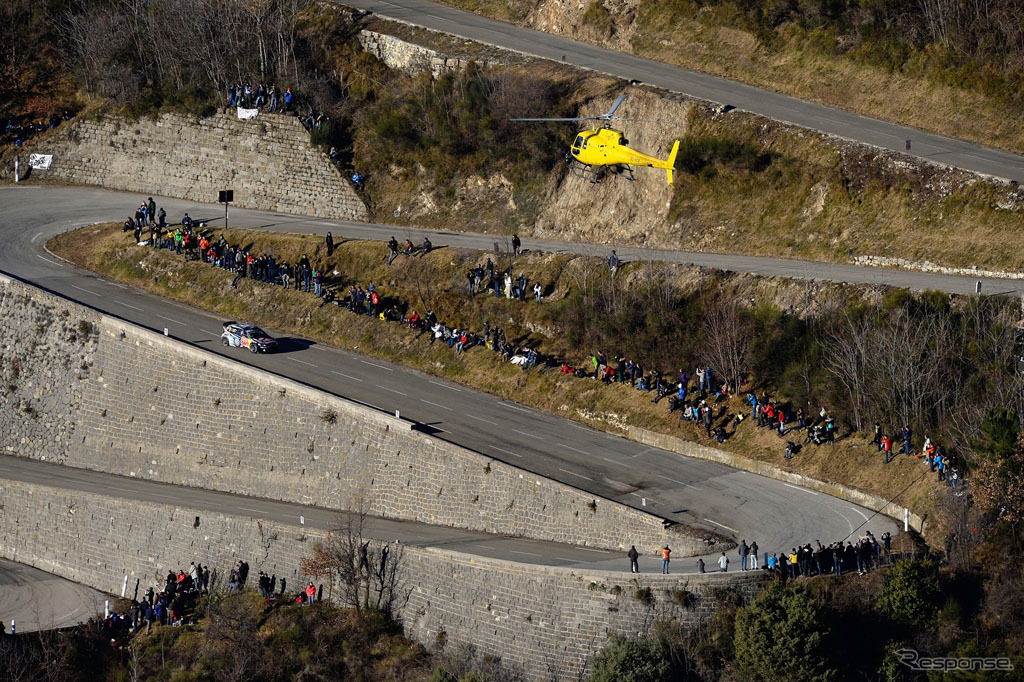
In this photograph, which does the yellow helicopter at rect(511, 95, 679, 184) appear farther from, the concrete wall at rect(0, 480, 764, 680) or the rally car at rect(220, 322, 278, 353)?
the concrete wall at rect(0, 480, 764, 680)

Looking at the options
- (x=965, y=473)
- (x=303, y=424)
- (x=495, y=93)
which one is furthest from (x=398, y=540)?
(x=495, y=93)

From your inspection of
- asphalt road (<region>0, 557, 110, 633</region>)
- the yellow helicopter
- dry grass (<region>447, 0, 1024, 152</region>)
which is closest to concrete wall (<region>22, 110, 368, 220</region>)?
the yellow helicopter

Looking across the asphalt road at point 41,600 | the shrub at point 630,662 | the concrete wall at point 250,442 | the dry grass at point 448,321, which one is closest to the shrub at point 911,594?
the dry grass at point 448,321

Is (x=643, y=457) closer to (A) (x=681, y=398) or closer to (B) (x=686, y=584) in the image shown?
(A) (x=681, y=398)

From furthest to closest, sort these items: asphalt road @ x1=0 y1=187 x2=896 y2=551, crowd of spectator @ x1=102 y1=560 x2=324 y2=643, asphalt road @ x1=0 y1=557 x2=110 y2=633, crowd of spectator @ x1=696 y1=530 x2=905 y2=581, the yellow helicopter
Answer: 1. the yellow helicopter
2. asphalt road @ x1=0 y1=557 x2=110 y2=633
3. crowd of spectator @ x1=102 y1=560 x2=324 y2=643
4. asphalt road @ x1=0 y1=187 x2=896 y2=551
5. crowd of spectator @ x1=696 y1=530 x2=905 y2=581

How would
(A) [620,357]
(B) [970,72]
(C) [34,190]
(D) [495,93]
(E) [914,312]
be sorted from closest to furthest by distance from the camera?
(E) [914,312]
(A) [620,357]
(B) [970,72]
(D) [495,93]
(C) [34,190]

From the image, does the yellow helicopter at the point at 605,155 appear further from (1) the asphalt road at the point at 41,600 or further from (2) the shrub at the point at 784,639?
(1) the asphalt road at the point at 41,600

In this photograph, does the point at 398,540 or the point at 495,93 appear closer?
the point at 398,540
